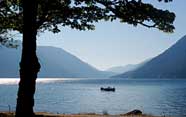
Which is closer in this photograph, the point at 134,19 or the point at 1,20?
the point at 134,19

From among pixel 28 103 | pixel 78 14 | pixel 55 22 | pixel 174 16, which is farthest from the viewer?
pixel 55 22

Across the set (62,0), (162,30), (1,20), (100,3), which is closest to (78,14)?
(62,0)

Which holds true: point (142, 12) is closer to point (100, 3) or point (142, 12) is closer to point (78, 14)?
point (100, 3)

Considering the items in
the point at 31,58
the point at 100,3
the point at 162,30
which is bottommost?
the point at 31,58

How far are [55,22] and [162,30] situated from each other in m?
9.36

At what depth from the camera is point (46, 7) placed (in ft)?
86.6

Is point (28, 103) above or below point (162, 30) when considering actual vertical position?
below

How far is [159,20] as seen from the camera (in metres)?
22.1

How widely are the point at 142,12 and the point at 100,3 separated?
7.66 feet

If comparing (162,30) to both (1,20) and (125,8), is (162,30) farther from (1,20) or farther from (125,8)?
(1,20)

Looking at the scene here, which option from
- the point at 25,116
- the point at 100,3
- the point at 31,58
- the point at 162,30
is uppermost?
the point at 100,3

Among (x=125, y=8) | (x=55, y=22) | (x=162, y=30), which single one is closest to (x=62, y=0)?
(x=55, y=22)

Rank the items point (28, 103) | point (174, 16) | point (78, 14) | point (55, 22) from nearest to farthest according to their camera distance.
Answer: point (174, 16) → point (28, 103) → point (78, 14) → point (55, 22)

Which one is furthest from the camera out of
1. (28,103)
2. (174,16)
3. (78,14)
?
(78,14)
